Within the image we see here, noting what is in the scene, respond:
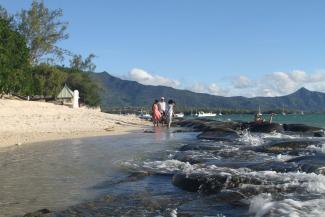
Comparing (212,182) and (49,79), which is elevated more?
(49,79)

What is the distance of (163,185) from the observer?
12648 mm

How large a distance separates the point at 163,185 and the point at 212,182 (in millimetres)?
1551

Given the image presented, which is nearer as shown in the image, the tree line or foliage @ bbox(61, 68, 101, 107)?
the tree line

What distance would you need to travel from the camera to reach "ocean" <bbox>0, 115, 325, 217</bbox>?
9.66 m

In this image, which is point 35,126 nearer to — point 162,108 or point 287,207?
point 162,108

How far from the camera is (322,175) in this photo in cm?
1216

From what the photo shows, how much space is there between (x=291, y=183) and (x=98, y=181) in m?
5.03

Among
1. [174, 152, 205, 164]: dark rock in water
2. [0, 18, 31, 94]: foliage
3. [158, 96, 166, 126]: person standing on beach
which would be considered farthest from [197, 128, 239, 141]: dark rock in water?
[0, 18, 31, 94]: foliage

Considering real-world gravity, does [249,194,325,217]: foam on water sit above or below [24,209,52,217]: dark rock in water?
above

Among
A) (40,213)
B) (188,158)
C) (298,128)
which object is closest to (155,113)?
(298,128)

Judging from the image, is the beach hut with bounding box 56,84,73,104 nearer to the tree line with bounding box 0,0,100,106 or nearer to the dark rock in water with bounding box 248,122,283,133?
the tree line with bounding box 0,0,100,106

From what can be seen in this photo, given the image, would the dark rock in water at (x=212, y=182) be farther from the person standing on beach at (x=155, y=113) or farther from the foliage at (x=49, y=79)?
the foliage at (x=49, y=79)

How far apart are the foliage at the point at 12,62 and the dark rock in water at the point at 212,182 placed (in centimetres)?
4240

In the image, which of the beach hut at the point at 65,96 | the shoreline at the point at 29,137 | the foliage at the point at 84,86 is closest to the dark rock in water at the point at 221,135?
the shoreline at the point at 29,137
